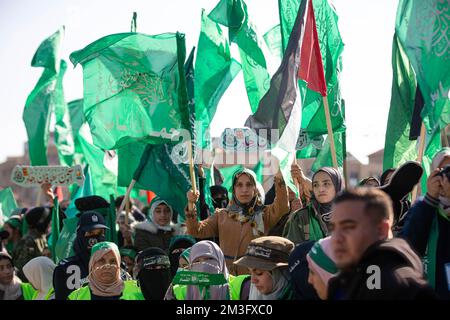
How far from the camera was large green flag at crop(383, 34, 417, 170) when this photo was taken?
7.07 meters

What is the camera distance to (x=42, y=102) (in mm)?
10398

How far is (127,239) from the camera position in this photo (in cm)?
917

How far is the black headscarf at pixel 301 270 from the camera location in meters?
4.31

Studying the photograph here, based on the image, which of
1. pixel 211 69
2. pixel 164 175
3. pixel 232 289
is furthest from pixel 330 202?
pixel 211 69

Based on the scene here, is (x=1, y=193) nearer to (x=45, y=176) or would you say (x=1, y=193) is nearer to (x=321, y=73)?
(x=45, y=176)

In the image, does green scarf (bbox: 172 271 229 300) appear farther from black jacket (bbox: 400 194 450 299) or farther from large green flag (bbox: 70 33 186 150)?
large green flag (bbox: 70 33 186 150)

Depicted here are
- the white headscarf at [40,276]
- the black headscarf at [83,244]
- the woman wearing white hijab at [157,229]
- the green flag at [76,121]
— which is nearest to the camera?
the black headscarf at [83,244]

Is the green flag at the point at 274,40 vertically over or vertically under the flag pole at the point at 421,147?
over

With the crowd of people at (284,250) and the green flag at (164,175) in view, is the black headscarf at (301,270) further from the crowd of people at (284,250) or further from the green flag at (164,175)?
the green flag at (164,175)

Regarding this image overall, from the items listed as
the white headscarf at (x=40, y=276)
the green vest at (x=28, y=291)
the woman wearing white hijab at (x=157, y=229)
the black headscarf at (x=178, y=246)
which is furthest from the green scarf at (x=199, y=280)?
the woman wearing white hijab at (x=157, y=229)

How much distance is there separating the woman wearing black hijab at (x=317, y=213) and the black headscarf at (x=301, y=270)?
1.25 m

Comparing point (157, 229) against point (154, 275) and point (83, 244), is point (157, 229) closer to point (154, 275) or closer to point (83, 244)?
point (83, 244)
